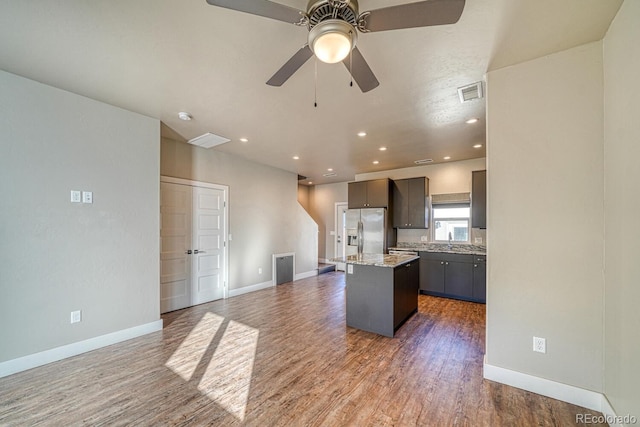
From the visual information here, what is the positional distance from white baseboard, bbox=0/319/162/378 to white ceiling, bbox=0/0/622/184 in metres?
2.64

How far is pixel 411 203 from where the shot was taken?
18.2ft

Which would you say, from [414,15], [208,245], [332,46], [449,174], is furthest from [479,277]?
[208,245]

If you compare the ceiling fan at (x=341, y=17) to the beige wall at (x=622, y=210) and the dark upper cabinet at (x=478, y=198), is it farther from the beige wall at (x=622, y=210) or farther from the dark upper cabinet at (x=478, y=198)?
the dark upper cabinet at (x=478, y=198)

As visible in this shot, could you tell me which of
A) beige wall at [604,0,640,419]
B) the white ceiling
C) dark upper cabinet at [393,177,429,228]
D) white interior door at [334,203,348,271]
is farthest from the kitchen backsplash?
beige wall at [604,0,640,419]

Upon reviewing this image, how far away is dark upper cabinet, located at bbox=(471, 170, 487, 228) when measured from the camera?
180 inches

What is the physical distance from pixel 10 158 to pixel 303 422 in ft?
11.2

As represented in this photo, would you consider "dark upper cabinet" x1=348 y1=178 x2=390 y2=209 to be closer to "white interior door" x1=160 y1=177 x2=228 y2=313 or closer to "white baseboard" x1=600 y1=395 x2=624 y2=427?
"white interior door" x1=160 y1=177 x2=228 y2=313

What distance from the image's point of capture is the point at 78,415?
1.82m

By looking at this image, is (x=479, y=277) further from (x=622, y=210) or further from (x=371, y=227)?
(x=622, y=210)

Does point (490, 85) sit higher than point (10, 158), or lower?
higher

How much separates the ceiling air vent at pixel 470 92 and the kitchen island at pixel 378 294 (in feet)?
6.59

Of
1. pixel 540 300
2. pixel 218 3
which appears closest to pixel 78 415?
pixel 218 3

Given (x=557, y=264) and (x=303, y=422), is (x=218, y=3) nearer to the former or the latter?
(x=303, y=422)

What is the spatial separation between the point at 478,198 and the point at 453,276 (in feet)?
4.98
